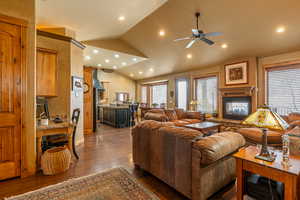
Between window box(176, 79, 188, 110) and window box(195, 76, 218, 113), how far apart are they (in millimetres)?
678

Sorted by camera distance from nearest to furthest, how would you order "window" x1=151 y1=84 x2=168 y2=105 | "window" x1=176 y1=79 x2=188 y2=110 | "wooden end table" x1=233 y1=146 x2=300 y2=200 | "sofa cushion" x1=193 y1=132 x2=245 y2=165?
"wooden end table" x1=233 y1=146 x2=300 y2=200 < "sofa cushion" x1=193 y1=132 x2=245 y2=165 < "window" x1=176 y1=79 x2=188 y2=110 < "window" x1=151 y1=84 x2=168 y2=105

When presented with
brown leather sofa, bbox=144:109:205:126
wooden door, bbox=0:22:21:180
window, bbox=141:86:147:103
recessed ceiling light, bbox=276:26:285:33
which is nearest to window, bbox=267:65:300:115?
recessed ceiling light, bbox=276:26:285:33

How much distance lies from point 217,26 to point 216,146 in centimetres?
396

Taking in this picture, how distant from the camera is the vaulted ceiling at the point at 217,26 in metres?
3.44

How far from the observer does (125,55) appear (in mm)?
6445

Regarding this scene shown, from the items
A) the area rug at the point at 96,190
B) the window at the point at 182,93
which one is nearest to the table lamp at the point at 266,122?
the area rug at the point at 96,190

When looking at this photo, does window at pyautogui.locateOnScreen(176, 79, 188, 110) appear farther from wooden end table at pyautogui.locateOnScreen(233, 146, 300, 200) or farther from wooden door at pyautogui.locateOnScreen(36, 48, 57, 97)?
wooden end table at pyautogui.locateOnScreen(233, 146, 300, 200)

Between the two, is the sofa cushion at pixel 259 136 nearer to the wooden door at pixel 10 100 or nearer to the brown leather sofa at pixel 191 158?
the brown leather sofa at pixel 191 158

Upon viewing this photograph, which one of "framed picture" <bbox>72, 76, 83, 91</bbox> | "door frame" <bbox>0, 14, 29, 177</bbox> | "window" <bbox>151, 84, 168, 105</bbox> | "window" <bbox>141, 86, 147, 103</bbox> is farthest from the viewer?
"window" <bbox>141, 86, 147, 103</bbox>

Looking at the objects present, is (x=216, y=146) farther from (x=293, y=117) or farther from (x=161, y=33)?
(x=161, y=33)

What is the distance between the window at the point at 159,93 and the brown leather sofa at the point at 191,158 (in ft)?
23.1

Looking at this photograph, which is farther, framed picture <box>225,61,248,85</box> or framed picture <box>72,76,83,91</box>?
framed picture <box>225,61,248,85</box>

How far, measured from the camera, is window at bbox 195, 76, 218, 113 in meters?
6.50

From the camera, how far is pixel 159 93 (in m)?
9.69
